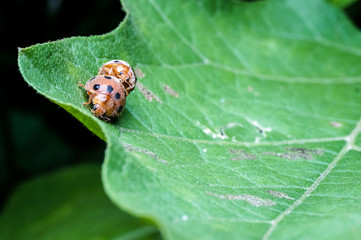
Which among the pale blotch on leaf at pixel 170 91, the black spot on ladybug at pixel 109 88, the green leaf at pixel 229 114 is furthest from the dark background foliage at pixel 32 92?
the black spot on ladybug at pixel 109 88

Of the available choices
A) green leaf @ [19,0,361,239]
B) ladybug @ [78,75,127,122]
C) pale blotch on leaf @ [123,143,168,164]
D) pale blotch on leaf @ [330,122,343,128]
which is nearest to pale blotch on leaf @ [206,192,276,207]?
green leaf @ [19,0,361,239]

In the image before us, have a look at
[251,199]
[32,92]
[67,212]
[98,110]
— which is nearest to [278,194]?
[251,199]

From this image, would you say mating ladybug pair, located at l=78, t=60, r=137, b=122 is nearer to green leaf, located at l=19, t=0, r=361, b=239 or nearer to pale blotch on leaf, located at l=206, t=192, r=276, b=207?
green leaf, located at l=19, t=0, r=361, b=239

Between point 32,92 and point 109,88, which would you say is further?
point 32,92

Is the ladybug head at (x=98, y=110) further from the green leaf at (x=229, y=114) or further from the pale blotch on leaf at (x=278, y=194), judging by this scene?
the pale blotch on leaf at (x=278, y=194)

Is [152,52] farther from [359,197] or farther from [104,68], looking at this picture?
[359,197]

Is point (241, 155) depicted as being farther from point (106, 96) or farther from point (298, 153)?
point (106, 96)

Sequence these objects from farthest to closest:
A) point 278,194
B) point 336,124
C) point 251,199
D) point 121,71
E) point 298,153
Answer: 1. point 336,124
2. point 298,153
3. point 121,71
4. point 278,194
5. point 251,199

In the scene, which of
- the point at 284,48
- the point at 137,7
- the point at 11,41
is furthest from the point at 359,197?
the point at 11,41
